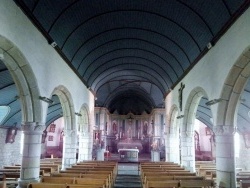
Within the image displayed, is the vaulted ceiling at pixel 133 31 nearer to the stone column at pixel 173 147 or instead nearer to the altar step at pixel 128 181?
the stone column at pixel 173 147

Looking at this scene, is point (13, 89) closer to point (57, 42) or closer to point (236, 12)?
point (57, 42)

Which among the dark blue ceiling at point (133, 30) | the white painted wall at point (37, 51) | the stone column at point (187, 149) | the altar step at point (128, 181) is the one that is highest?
the dark blue ceiling at point (133, 30)

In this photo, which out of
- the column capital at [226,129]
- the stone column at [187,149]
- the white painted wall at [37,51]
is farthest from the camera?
the stone column at [187,149]

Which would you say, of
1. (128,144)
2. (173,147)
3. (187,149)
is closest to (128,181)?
(187,149)

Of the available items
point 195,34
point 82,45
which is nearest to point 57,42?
point 82,45

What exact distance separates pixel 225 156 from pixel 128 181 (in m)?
6.45

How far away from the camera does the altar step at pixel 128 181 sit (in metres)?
12.1

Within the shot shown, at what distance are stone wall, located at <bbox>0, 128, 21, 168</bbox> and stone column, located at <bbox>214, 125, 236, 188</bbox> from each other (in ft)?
40.3

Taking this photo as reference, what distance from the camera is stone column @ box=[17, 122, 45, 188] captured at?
826cm

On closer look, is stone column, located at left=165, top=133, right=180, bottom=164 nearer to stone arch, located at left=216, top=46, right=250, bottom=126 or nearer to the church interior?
the church interior

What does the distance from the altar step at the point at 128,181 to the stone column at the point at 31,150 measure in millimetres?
4564

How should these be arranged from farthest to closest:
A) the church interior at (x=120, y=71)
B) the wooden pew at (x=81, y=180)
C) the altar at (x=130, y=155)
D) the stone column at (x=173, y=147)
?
the altar at (x=130, y=155), the stone column at (x=173, y=147), the church interior at (x=120, y=71), the wooden pew at (x=81, y=180)

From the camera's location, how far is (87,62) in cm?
1398

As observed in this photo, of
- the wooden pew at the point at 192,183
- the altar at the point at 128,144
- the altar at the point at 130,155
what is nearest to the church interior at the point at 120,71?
the wooden pew at the point at 192,183
